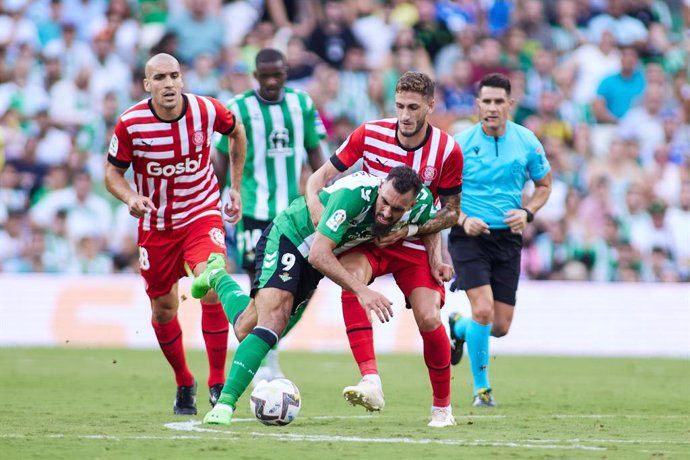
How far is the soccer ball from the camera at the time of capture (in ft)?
26.5

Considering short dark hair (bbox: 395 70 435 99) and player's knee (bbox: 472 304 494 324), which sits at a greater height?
short dark hair (bbox: 395 70 435 99)

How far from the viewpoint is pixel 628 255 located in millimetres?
18922

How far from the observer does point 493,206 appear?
1130 centimetres

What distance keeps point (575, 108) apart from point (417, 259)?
521 inches

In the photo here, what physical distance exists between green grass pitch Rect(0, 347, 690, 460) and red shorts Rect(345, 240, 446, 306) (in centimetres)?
97

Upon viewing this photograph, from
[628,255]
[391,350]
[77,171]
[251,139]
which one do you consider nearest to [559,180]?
[628,255]

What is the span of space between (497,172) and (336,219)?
136 inches

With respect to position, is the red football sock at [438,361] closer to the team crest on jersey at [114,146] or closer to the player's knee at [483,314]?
the player's knee at [483,314]

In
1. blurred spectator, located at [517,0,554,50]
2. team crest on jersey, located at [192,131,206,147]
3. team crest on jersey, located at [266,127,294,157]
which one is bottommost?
team crest on jersey, located at [192,131,206,147]

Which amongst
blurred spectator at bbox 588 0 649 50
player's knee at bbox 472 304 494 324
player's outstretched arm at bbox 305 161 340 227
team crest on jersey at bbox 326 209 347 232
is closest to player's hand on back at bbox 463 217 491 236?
player's knee at bbox 472 304 494 324

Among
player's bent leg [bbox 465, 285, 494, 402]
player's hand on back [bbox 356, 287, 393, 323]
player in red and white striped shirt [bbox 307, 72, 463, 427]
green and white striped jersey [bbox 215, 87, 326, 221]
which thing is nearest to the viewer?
player's hand on back [bbox 356, 287, 393, 323]

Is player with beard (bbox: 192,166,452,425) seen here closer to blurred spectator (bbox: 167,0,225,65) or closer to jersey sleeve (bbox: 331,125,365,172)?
jersey sleeve (bbox: 331,125,365,172)

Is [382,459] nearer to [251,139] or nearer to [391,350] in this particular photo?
[251,139]

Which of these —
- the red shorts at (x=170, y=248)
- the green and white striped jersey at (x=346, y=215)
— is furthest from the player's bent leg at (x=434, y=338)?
the red shorts at (x=170, y=248)
